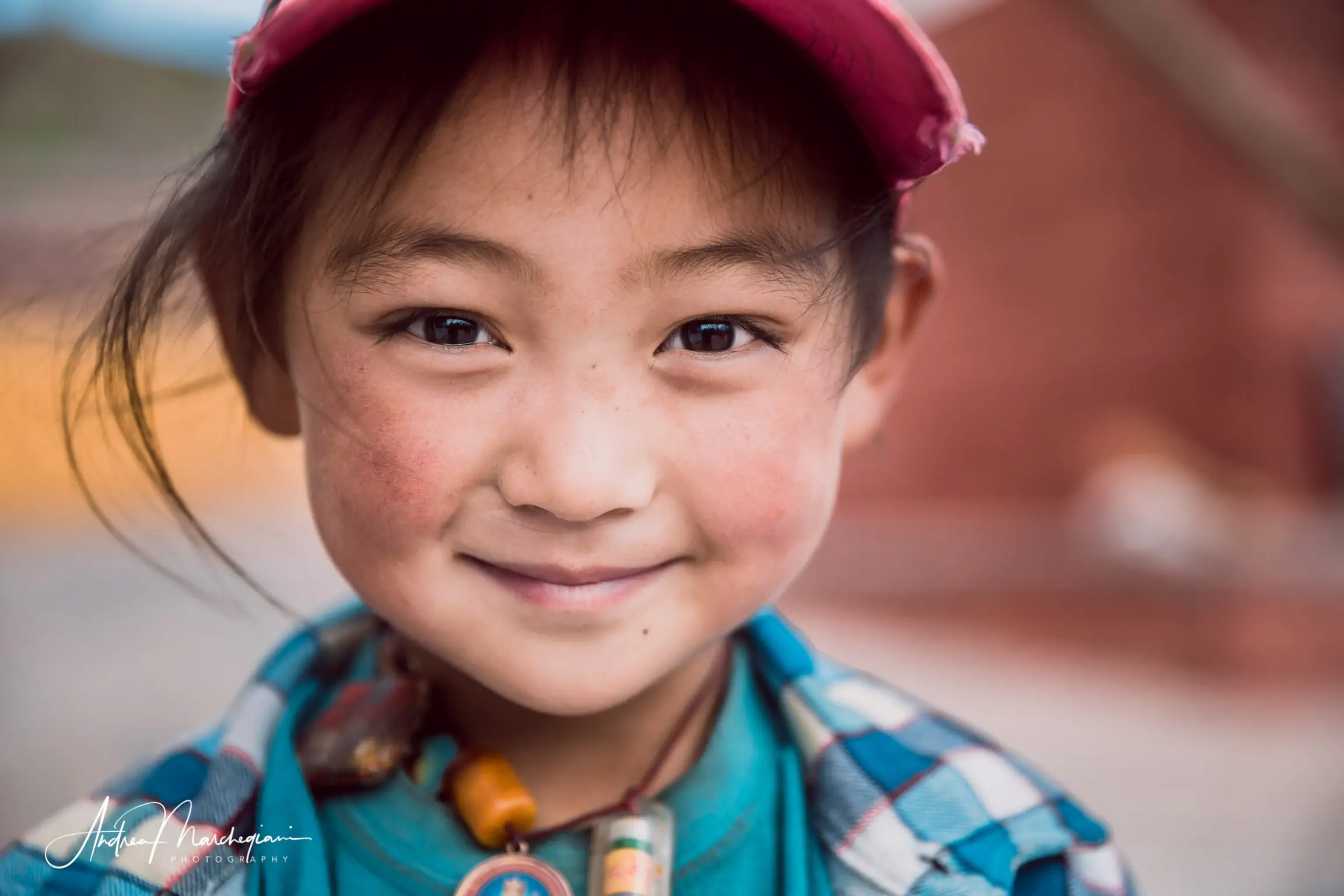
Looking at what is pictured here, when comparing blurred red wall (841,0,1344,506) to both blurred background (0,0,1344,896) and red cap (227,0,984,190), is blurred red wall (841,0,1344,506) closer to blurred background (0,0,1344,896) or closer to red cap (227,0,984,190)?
blurred background (0,0,1344,896)

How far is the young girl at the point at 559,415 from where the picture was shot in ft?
3.00

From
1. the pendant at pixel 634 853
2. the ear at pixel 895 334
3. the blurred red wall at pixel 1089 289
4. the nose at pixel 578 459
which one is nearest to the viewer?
the nose at pixel 578 459

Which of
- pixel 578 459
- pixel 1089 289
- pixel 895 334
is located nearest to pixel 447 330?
pixel 578 459

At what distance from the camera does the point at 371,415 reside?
0.96 metres

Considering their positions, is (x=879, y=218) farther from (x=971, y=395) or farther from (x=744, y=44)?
(x=971, y=395)

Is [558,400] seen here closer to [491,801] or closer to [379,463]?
[379,463]

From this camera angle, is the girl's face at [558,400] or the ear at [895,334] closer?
the girl's face at [558,400]

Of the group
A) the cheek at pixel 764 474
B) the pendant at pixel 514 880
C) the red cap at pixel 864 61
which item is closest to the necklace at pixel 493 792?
the pendant at pixel 514 880

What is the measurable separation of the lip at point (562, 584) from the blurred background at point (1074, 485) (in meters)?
1.62

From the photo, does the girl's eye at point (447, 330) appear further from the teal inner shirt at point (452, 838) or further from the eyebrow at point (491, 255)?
the teal inner shirt at point (452, 838)

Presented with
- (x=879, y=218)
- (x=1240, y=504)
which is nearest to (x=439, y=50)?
(x=879, y=218)

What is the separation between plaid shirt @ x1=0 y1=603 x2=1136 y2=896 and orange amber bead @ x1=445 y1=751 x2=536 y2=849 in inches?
7.4

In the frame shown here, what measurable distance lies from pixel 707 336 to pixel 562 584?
226 millimetres

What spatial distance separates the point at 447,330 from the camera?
0.96 metres
